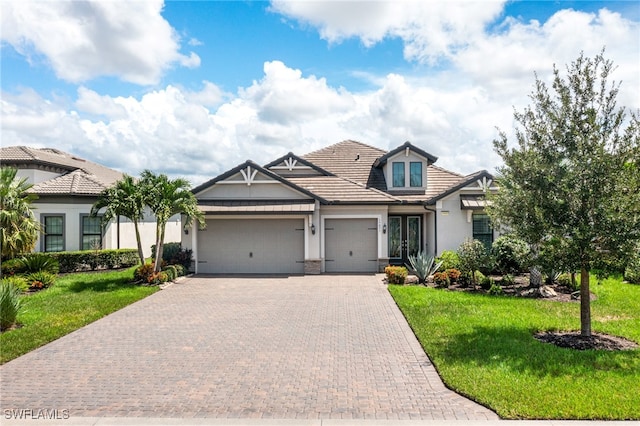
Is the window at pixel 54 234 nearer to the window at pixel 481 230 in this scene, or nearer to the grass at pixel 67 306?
the grass at pixel 67 306

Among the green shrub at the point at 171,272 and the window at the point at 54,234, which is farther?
the window at the point at 54,234

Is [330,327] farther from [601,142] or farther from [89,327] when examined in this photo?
[601,142]

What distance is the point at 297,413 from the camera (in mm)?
5773

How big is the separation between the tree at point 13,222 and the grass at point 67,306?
1.95 metres

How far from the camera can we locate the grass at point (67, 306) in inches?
361

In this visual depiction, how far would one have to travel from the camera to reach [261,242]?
19484 mm

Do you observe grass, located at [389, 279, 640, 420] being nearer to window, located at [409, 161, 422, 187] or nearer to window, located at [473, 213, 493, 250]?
window, located at [473, 213, 493, 250]

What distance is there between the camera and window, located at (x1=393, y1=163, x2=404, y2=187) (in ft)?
70.7

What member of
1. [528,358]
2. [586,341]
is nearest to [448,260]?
[586,341]

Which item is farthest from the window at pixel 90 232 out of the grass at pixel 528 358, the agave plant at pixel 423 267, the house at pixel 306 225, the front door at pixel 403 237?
the grass at pixel 528 358

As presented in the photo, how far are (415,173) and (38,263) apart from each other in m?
17.1

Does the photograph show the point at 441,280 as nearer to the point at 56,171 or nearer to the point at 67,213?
the point at 67,213

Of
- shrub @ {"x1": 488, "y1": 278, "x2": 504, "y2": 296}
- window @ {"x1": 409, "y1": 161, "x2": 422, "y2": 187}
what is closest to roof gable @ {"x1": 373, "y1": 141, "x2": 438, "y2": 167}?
window @ {"x1": 409, "y1": 161, "x2": 422, "y2": 187}

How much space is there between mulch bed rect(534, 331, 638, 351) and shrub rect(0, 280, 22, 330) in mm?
11982
